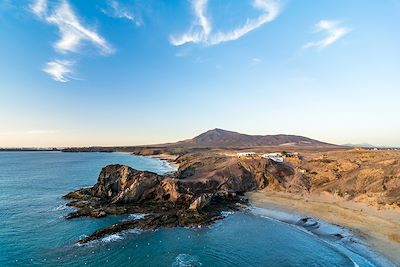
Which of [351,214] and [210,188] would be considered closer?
[351,214]

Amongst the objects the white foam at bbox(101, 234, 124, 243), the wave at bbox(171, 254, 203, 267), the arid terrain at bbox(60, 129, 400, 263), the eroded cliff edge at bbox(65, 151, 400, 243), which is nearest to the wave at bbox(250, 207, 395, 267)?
the arid terrain at bbox(60, 129, 400, 263)

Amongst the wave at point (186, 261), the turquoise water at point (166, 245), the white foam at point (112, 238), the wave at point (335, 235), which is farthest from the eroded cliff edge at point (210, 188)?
the wave at point (186, 261)

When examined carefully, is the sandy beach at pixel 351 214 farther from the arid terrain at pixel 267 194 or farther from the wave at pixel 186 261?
the wave at pixel 186 261

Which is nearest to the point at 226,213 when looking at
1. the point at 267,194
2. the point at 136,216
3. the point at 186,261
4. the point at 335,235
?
the point at 136,216

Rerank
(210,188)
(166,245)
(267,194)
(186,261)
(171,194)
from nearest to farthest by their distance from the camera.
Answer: (186,261) → (166,245) → (171,194) → (267,194) → (210,188)

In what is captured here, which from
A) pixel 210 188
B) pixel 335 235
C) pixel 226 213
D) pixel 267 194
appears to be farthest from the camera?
pixel 210 188

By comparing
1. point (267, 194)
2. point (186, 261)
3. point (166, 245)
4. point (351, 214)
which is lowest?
point (186, 261)

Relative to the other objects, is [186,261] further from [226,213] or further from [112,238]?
[226,213]

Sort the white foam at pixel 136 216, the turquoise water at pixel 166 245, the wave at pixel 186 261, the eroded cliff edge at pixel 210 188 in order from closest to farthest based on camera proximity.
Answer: the wave at pixel 186 261, the turquoise water at pixel 166 245, the white foam at pixel 136 216, the eroded cliff edge at pixel 210 188

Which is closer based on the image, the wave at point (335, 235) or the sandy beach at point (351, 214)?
the wave at point (335, 235)

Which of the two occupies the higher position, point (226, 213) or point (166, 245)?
point (226, 213)
